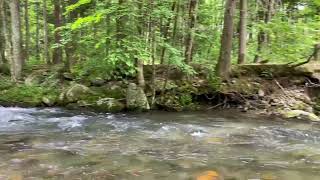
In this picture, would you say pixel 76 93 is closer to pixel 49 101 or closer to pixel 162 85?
pixel 49 101

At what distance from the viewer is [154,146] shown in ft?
24.7

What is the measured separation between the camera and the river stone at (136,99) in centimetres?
1193

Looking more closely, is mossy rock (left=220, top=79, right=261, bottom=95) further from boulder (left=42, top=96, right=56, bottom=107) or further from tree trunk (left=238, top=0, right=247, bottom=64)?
boulder (left=42, top=96, right=56, bottom=107)

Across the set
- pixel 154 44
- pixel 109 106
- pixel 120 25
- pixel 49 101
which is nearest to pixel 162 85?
pixel 154 44

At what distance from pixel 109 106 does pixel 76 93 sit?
128 centimetres

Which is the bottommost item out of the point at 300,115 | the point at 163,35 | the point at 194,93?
the point at 300,115

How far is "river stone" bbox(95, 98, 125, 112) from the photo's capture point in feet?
39.3

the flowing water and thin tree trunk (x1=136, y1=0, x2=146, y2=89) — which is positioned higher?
thin tree trunk (x1=136, y1=0, x2=146, y2=89)

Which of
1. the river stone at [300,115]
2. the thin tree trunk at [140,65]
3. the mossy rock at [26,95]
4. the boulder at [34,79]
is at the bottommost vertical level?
the river stone at [300,115]

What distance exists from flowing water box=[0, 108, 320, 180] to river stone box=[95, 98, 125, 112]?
2.01 ft

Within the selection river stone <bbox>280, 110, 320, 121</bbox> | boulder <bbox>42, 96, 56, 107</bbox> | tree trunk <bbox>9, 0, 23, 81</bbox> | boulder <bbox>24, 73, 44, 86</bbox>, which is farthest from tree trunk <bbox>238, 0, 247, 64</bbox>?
tree trunk <bbox>9, 0, 23, 81</bbox>

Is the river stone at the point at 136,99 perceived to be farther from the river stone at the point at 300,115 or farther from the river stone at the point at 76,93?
the river stone at the point at 300,115

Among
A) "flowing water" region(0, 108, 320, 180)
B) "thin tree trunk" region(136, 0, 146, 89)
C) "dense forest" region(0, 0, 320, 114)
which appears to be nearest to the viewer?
"flowing water" region(0, 108, 320, 180)

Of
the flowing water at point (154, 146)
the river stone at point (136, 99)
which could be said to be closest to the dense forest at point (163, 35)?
the river stone at point (136, 99)
